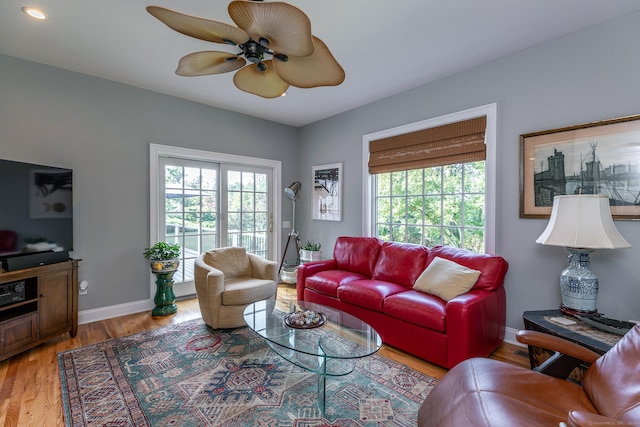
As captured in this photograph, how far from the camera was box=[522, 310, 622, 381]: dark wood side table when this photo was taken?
5.41 feet

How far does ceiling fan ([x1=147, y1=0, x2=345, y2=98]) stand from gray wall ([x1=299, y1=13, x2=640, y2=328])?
52.2 inches

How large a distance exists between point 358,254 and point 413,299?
44.3 inches

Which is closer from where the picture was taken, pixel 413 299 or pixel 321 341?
pixel 321 341

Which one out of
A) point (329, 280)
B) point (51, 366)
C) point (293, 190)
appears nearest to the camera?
point (51, 366)

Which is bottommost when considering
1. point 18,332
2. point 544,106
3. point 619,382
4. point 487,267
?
point 18,332

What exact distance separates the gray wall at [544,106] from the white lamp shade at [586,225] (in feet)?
1.55

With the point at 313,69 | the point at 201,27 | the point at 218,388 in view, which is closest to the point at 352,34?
the point at 313,69

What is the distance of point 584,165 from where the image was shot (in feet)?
7.64

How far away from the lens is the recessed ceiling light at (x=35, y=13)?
2084 mm

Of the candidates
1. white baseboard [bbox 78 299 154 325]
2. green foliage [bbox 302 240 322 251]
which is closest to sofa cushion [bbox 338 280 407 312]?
green foliage [bbox 302 240 322 251]

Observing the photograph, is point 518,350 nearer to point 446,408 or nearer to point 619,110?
point 446,408

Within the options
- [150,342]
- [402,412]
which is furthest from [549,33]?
[150,342]

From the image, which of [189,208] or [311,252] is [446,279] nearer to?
[311,252]

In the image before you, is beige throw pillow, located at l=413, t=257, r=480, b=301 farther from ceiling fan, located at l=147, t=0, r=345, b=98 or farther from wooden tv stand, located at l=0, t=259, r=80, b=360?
wooden tv stand, located at l=0, t=259, r=80, b=360
